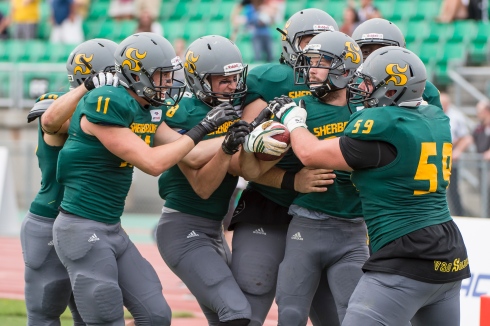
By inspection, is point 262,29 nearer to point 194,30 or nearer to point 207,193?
point 194,30

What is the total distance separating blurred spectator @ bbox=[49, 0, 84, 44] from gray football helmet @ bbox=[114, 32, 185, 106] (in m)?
10.5

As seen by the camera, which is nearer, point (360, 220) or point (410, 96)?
point (410, 96)

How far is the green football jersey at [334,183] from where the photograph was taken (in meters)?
5.56

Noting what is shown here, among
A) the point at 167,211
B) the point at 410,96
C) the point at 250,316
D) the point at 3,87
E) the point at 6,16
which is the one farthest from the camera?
the point at 6,16

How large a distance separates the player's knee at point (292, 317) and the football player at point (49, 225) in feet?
4.52

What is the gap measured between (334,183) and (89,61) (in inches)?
67.7

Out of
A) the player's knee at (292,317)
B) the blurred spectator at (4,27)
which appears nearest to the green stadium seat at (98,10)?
the blurred spectator at (4,27)

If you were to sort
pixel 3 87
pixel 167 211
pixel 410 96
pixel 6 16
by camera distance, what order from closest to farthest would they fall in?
pixel 410 96 → pixel 167 211 → pixel 3 87 → pixel 6 16

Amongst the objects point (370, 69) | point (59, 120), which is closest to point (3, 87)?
point (59, 120)

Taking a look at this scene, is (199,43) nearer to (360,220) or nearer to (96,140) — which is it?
(96,140)

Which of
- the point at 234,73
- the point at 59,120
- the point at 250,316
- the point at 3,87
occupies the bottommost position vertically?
the point at 3,87

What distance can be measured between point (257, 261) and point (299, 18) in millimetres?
1571

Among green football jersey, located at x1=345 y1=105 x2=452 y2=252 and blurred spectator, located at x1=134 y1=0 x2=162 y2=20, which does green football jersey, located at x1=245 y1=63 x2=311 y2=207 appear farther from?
blurred spectator, located at x1=134 y1=0 x2=162 y2=20

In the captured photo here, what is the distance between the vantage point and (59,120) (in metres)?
5.64
